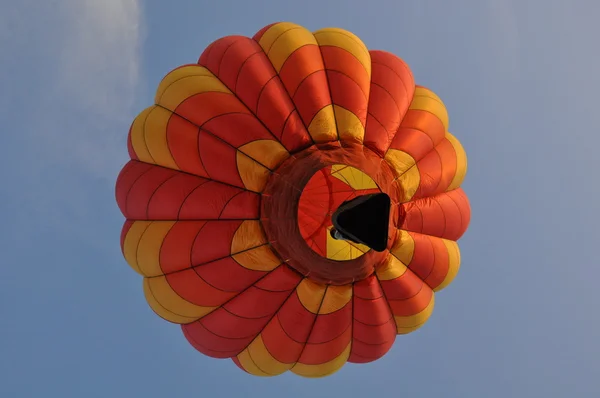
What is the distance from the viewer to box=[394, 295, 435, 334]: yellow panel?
5539 millimetres

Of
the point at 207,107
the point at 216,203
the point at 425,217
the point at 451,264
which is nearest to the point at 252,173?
the point at 216,203

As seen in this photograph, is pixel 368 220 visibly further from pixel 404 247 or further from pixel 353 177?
pixel 404 247

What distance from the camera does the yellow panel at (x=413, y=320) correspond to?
218 inches

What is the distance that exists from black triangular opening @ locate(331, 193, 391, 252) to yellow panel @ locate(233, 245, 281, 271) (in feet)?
3.48

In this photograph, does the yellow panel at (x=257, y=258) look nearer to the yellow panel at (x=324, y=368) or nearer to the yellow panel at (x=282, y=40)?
the yellow panel at (x=324, y=368)

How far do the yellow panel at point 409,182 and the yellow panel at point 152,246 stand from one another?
2.64 meters

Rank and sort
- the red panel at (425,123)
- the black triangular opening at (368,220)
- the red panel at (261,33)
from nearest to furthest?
the black triangular opening at (368,220) < the red panel at (425,123) < the red panel at (261,33)

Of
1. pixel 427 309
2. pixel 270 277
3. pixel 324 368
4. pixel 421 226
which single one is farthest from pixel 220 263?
pixel 427 309

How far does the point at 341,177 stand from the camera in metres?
4.95

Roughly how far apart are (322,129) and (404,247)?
1.65 metres

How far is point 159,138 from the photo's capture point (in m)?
4.97

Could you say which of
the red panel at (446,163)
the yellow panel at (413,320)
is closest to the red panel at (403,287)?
the yellow panel at (413,320)

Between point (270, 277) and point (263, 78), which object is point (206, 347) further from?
point (263, 78)

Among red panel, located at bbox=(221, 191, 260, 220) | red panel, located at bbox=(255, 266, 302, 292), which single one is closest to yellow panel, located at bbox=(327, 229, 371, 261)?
red panel, located at bbox=(255, 266, 302, 292)
